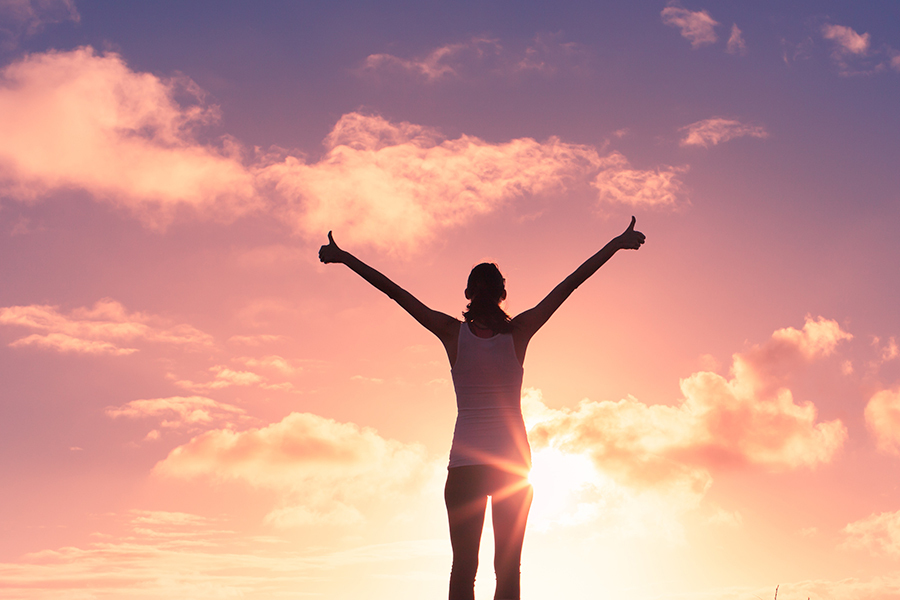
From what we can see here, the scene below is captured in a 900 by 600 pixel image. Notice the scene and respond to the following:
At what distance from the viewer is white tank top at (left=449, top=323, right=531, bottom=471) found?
576 centimetres

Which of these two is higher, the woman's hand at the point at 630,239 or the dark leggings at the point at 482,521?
the woman's hand at the point at 630,239

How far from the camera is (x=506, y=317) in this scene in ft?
20.1

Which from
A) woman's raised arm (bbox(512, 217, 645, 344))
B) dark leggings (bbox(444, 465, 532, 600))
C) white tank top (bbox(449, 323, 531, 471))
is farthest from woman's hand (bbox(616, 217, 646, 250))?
dark leggings (bbox(444, 465, 532, 600))

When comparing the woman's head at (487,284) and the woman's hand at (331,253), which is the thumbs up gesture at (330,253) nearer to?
the woman's hand at (331,253)

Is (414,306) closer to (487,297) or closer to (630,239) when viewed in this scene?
(487,297)

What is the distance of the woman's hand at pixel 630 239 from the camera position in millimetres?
6564

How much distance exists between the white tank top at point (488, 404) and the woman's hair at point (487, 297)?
0.12 metres

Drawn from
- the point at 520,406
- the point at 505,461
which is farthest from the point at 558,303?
the point at 505,461

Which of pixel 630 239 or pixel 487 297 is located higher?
pixel 630 239

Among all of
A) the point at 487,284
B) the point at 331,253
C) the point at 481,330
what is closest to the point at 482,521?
the point at 481,330

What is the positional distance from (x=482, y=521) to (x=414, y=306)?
65.2 inches

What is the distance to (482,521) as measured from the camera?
5.64m

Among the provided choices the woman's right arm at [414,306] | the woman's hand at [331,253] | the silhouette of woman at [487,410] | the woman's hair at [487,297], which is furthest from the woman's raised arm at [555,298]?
the woman's hand at [331,253]

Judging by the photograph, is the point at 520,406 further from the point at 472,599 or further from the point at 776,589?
the point at 776,589
